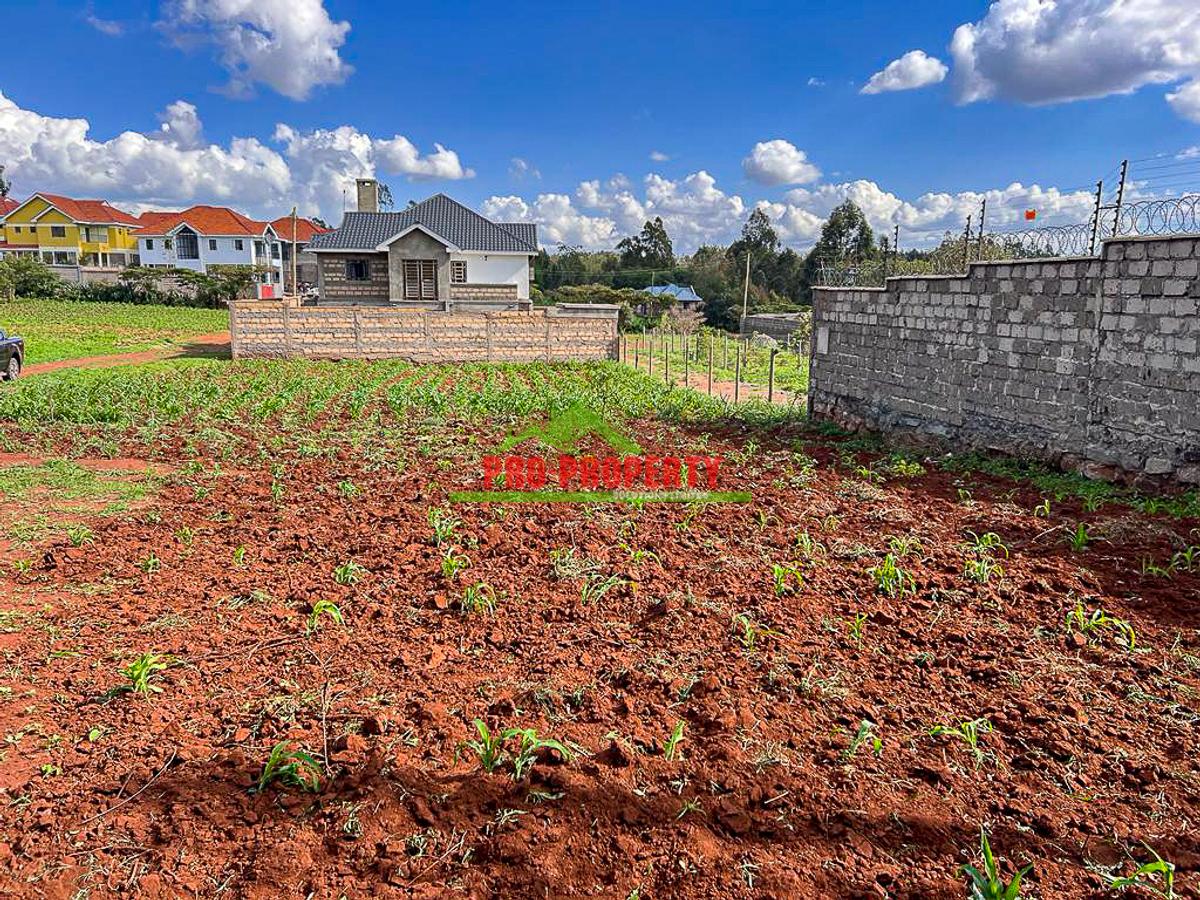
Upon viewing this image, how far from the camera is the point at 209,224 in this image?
56.8 m

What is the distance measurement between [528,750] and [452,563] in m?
2.21

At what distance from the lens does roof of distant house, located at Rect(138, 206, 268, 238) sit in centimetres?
5616

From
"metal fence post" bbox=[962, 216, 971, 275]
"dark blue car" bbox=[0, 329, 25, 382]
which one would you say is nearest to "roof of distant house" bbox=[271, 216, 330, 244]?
"dark blue car" bbox=[0, 329, 25, 382]

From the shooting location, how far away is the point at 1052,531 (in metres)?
5.84

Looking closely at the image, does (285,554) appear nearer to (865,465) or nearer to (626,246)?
(865,465)

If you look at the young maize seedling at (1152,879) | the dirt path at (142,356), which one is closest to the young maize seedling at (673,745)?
the young maize seedling at (1152,879)

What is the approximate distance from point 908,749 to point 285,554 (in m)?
4.27

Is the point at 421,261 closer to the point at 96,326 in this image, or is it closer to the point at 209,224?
the point at 96,326

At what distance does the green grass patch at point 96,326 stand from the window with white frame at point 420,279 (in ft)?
25.4

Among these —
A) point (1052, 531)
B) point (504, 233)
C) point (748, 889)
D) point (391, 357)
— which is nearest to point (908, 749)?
point (748, 889)

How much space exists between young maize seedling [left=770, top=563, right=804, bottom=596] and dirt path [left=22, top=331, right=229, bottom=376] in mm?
17165

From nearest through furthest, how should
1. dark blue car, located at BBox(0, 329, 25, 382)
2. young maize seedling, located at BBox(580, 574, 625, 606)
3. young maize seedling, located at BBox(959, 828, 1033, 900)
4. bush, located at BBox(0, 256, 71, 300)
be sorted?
young maize seedling, located at BBox(959, 828, 1033, 900) < young maize seedling, located at BBox(580, 574, 625, 606) < dark blue car, located at BBox(0, 329, 25, 382) < bush, located at BBox(0, 256, 71, 300)

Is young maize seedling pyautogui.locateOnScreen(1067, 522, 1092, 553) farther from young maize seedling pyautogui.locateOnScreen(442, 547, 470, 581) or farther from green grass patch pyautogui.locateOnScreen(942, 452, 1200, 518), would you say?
young maize seedling pyautogui.locateOnScreen(442, 547, 470, 581)

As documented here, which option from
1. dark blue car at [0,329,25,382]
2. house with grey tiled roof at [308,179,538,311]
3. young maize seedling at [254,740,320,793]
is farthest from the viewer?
house with grey tiled roof at [308,179,538,311]
